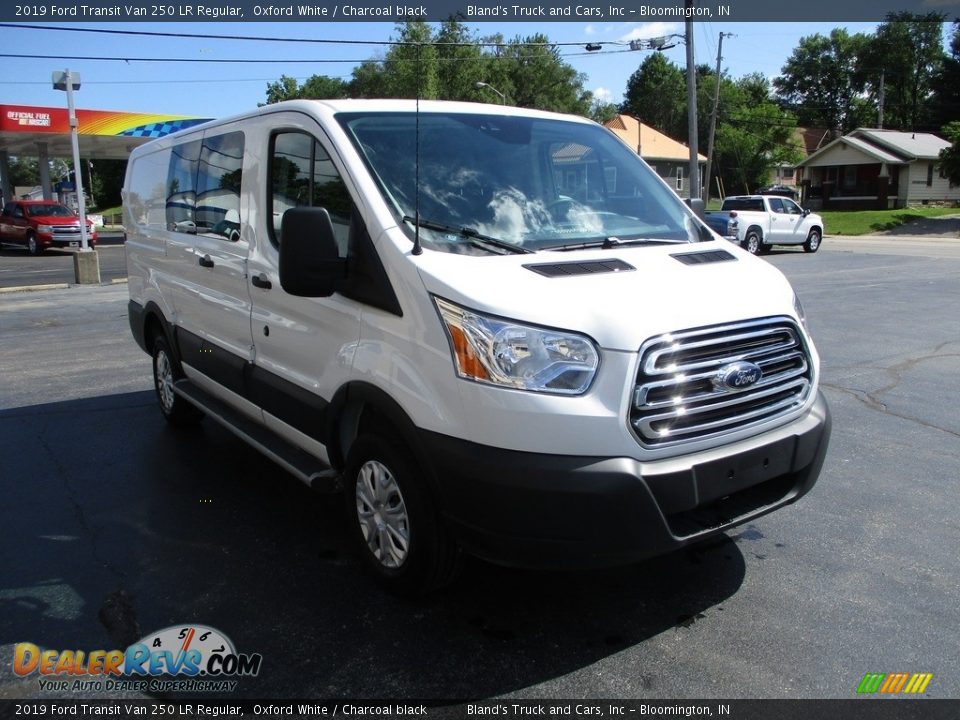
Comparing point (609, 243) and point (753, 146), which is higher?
point (753, 146)

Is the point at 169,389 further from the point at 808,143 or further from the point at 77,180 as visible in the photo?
the point at 808,143

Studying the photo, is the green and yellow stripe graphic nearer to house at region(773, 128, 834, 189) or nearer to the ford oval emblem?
the ford oval emblem

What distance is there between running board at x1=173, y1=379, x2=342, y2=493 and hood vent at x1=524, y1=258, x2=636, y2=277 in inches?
57.7

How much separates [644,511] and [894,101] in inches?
4013

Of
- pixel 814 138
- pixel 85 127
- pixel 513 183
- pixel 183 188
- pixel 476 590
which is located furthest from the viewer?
pixel 814 138

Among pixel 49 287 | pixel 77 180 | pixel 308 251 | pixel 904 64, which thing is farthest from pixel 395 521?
pixel 904 64

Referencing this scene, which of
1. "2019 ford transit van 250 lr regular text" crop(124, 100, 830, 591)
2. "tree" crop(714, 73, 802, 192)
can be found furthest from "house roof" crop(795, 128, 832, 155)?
"2019 ford transit van 250 lr regular text" crop(124, 100, 830, 591)

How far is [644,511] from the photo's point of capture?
9.14 feet

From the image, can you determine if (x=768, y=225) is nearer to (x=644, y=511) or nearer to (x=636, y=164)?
(x=636, y=164)

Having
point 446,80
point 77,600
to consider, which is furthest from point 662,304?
point 446,80

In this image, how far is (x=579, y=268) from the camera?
320 cm

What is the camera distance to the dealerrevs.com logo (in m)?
2.96

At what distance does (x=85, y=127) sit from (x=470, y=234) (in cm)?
3453

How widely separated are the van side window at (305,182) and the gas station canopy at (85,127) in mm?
29438
